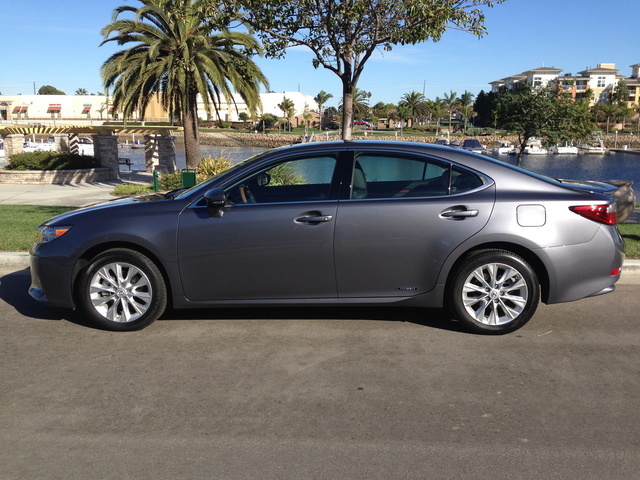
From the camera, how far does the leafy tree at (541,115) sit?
19.3m

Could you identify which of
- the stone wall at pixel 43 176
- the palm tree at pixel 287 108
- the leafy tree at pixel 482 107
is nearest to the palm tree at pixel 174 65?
the stone wall at pixel 43 176

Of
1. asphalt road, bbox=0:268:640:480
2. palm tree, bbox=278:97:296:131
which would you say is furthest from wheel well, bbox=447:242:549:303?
palm tree, bbox=278:97:296:131

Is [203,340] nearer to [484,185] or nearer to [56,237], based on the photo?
[56,237]

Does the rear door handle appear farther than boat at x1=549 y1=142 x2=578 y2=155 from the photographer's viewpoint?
No

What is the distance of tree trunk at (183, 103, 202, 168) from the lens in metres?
22.4

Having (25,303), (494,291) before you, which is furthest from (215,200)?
(25,303)

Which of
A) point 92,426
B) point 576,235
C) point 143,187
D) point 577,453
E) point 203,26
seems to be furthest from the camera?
point 203,26

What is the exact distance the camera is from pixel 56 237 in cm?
555

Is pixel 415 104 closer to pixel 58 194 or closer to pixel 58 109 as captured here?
pixel 58 109

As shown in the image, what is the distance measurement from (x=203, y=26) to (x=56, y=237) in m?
17.4

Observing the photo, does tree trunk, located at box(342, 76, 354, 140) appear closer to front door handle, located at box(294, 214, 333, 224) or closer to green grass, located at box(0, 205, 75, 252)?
green grass, located at box(0, 205, 75, 252)

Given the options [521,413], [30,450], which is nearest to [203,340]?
[30,450]

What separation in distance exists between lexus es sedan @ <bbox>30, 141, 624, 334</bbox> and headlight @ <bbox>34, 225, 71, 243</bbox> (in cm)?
1

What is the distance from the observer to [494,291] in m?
5.34
